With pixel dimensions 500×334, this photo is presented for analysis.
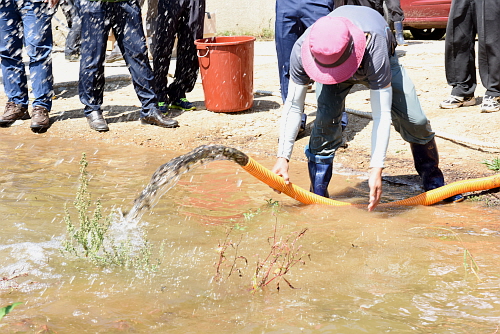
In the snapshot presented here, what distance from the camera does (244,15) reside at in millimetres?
13742

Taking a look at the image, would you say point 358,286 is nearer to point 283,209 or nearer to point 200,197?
point 283,209

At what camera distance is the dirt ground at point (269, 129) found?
5.14 m

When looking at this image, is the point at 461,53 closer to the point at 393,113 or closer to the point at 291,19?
the point at 291,19

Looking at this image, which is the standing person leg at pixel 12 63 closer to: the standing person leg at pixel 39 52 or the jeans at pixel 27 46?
the jeans at pixel 27 46

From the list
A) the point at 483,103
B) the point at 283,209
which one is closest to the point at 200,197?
the point at 283,209

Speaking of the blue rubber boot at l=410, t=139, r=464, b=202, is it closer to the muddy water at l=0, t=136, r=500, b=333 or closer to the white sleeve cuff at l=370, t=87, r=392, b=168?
the muddy water at l=0, t=136, r=500, b=333

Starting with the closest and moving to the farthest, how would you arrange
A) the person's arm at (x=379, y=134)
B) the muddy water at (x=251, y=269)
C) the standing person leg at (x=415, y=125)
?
the muddy water at (x=251, y=269) < the person's arm at (x=379, y=134) < the standing person leg at (x=415, y=125)

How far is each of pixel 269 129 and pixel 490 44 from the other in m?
2.34

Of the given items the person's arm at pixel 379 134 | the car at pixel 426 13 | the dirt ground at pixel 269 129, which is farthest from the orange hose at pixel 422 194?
the car at pixel 426 13

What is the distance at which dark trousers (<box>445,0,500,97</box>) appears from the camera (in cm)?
597

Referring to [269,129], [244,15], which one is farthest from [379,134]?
[244,15]

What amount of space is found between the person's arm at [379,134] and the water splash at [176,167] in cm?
84

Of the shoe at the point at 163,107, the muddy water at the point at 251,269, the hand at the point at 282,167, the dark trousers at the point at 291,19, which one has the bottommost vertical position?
the shoe at the point at 163,107

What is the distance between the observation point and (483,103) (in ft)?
19.8
